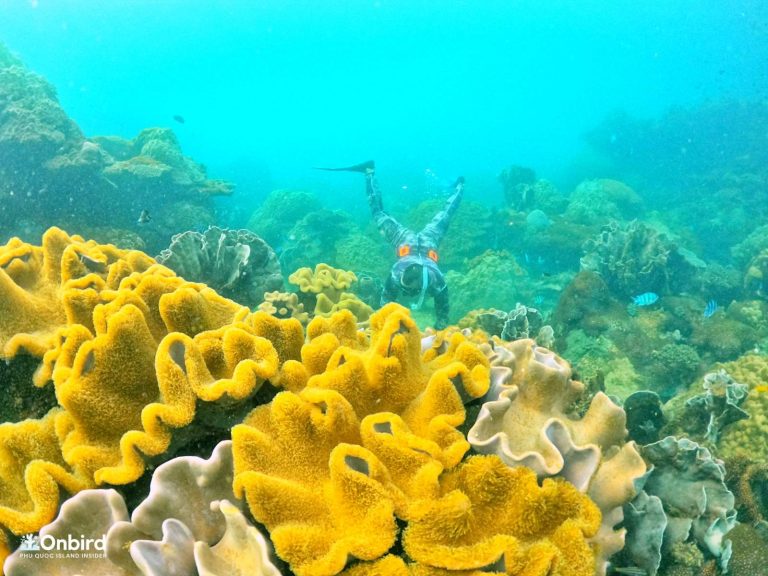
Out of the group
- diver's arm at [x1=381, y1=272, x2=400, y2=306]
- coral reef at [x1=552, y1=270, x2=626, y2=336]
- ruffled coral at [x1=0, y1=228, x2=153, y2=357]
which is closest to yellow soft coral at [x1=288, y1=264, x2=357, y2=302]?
diver's arm at [x1=381, y1=272, x2=400, y2=306]

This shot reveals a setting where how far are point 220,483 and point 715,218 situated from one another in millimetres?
→ 22085

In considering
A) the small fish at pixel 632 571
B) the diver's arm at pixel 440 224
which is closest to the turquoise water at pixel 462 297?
the small fish at pixel 632 571

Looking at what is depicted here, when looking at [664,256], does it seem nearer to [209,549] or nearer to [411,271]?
[411,271]

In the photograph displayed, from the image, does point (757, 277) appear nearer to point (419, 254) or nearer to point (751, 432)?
point (751, 432)

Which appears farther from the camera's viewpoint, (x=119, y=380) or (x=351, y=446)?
(x=119, y=380)

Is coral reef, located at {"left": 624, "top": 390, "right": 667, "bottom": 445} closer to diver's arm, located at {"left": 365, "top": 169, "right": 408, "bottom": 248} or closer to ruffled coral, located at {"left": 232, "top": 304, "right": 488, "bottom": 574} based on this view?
ruffled coral, located at {"left": 232, "top": 304, "right": 488, "bottom": 574}

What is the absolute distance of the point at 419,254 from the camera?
329 inches

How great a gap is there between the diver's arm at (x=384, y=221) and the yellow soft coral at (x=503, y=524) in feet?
24.8

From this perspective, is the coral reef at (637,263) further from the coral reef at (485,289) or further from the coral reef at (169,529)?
the coral reef at (169,529)

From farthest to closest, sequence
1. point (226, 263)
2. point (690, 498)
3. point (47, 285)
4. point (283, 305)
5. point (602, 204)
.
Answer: point (602, 204) → point (226, 263) → point (283, 305) → point (47, 285) → point (690, 498)

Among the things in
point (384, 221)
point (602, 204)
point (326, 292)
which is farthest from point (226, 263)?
point (602, 204)

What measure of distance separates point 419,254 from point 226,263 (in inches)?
154

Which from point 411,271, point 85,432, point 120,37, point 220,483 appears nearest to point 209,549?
point 220,483

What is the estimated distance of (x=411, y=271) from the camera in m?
7.62
